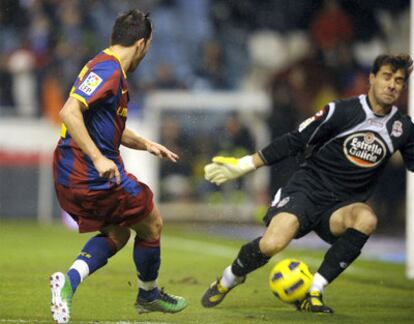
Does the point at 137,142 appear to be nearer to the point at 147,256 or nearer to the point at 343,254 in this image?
the point at 147,256

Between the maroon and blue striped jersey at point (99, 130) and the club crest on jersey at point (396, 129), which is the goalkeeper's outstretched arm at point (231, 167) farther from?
the maroon and blue striped jersey at point (99, 130)

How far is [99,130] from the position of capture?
20.8ft

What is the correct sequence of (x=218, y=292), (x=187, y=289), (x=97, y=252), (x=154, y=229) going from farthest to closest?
(x=187, y=289) < (x=218, y=292) < (x=154, y=229) < (x=97, y=252)

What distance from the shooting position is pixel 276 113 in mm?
16016

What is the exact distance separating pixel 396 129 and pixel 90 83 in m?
2.40

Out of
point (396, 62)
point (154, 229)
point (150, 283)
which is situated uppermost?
point (396, 62)

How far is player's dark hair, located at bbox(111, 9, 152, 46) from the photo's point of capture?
21.1ft

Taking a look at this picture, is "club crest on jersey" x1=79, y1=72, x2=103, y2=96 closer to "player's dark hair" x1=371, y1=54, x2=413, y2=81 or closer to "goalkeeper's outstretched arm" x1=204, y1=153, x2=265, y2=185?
"goalkeeper's outstretched arm" x1=204, y1=153, x2=265, y2=185

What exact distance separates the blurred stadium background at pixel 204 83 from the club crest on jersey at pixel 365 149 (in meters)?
7.52

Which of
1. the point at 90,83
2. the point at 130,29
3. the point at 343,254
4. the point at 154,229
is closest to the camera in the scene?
the point at 90,83

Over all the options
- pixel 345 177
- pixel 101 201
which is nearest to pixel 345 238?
pixel 345 177

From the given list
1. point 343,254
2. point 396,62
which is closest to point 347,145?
point 396,62

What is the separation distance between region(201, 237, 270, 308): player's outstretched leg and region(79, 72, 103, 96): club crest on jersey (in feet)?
5.89

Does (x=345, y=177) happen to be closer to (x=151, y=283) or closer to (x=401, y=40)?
(x=151, y=283)
